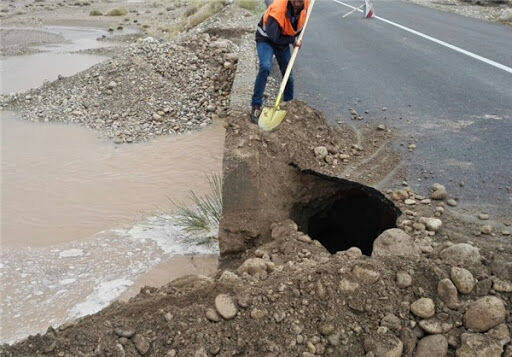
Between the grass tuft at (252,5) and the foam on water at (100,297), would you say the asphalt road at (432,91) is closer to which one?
the grass tuft at (252,5)

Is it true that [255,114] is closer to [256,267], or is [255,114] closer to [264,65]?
[264,65]

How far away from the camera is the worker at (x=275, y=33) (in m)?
4.89

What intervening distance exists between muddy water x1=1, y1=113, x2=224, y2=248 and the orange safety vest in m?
2.24

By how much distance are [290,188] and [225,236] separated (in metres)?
0.78

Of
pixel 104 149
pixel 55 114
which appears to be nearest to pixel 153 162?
pixel 104 149

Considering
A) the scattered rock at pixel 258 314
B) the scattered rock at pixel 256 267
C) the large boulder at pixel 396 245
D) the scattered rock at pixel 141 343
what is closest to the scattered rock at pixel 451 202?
the large boulder at pixel 396 245

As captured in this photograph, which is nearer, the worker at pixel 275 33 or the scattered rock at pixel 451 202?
the scattered rock at pixel 451 202

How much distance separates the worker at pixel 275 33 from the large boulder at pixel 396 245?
7.16 ft

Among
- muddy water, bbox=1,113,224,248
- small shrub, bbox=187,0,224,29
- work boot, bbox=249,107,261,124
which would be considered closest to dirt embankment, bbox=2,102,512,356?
work boot, bbox=249,107,261,124

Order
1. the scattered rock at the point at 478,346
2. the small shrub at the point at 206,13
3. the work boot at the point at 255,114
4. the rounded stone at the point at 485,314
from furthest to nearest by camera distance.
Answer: the small shrub at the point at 206,13, the work boot at the point at 255,114, the rounded stone at the point at 485,314, the scattered rock at the point at 478,346

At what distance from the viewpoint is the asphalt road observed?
4375 millimetres

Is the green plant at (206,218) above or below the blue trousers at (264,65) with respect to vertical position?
below

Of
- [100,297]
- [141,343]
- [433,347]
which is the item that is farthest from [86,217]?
[433,347]

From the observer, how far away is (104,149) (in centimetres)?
727
